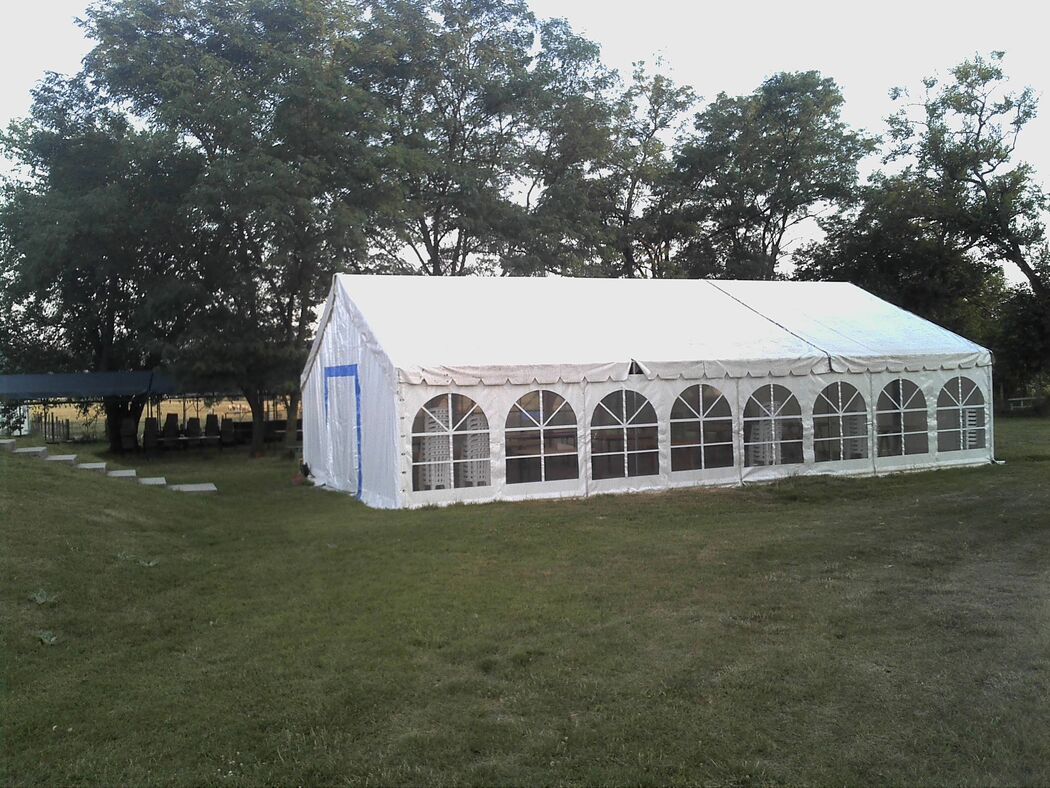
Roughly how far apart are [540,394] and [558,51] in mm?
17737

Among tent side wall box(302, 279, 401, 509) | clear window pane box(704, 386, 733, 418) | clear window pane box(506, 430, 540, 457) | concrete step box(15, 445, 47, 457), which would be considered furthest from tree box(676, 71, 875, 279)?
concrete step box(15, 445, 47, 457)

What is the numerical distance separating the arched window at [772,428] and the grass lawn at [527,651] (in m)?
4.13

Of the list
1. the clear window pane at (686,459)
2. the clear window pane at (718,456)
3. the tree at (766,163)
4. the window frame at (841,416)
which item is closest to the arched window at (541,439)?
the clear window pane at (686,459)

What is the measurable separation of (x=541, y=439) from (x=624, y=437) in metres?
1.36

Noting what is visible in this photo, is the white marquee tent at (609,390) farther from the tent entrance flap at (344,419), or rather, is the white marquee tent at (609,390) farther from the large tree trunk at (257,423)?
the large tree trunk at (257,423)

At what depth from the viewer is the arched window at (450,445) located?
37.7ft

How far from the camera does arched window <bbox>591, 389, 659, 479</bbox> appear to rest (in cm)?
1253

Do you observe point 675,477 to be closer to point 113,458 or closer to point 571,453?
point 571,453

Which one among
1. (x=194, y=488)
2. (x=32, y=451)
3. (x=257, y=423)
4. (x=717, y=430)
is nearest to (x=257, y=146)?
(x=257, y=423)

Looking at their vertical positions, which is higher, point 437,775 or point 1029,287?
point 1029,287

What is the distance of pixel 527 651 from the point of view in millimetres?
5031

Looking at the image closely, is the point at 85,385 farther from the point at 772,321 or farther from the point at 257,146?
the point at 772,321

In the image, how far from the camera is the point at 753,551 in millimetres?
7984

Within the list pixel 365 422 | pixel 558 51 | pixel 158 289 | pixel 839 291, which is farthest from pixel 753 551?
pixel 558 51
